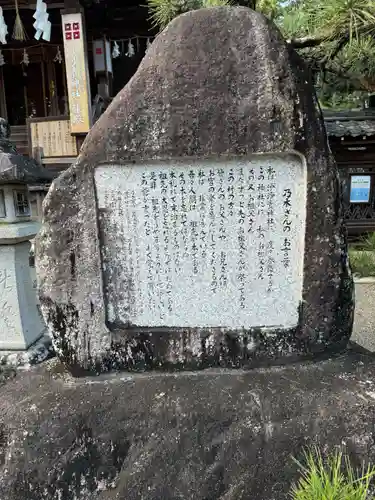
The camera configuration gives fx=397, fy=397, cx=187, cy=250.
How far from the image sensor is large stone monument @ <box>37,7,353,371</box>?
2047 mm

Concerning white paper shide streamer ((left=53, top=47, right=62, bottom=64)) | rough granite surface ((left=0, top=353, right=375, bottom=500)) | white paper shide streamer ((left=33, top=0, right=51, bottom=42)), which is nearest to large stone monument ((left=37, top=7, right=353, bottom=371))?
rough granite surface ((left=0, top=353, right=375, bottom=500))

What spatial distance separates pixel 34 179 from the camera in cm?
314

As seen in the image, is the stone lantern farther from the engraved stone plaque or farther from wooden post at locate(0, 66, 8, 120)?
wooden post at locate(0, 66, 8, 120)

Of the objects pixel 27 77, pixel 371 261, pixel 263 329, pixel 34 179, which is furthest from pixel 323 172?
pixel 27 77

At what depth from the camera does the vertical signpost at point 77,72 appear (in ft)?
25.3

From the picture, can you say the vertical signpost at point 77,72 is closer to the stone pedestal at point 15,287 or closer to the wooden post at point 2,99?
the wooden post at point 2,99

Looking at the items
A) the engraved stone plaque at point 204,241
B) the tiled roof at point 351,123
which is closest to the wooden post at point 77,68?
the tiled roof at point 351,123

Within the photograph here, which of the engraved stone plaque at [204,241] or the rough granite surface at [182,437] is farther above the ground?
the engraved stone plaque at [204,241]

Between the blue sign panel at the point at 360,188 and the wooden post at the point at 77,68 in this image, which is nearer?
the wooden post at the point at 77,68

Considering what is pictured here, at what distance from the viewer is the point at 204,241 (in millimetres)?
2180

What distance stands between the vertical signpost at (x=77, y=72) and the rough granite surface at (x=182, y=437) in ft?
22.9

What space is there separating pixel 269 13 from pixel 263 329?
4696 millimetres

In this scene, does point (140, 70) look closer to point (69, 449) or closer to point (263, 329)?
point (263, 329)

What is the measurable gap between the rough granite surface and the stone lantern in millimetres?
1304
